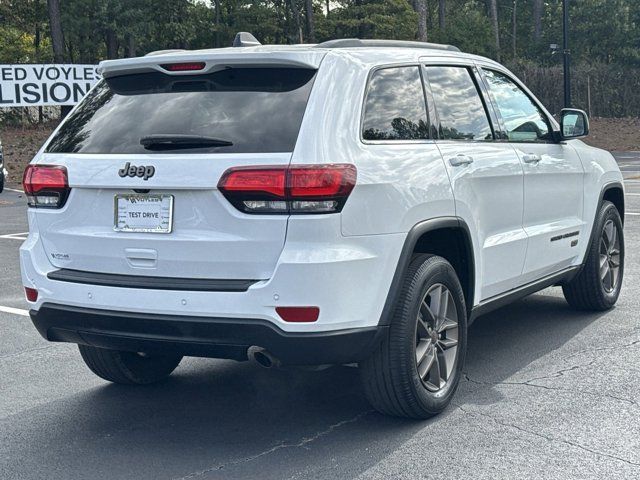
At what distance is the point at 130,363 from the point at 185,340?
51.9 inches

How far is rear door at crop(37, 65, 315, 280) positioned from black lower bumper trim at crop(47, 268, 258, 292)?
0.03 meters

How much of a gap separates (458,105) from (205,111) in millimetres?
1660

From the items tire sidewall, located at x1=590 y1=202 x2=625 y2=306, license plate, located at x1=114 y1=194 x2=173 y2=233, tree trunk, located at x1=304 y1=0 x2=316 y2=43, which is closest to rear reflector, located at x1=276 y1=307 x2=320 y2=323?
license plate, located at x1=114 y1=194 x2=173 y2=233

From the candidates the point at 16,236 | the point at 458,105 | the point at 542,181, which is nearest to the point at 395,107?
the point at 458,105

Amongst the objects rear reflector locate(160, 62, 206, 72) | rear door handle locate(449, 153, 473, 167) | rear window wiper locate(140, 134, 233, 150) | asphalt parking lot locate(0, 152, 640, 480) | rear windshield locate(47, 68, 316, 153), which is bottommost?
asphalt parking lot locate(0, 152, 640, 480)

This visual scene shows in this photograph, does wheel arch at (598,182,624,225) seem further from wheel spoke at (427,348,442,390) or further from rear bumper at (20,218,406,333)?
rear bumper at (20,218,406,333)

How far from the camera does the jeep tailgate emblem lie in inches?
178

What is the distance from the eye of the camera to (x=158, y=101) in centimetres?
477

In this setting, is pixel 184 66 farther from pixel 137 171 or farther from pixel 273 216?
pixel 273 216

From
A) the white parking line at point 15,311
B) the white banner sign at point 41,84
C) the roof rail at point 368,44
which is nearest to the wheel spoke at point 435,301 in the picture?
the roof rail at point 368,44

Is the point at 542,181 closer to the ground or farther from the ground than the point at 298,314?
farther from the ground

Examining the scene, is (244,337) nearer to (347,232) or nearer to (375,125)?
(347,232)

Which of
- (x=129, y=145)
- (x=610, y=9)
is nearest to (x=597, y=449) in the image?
(x=129, y=145)

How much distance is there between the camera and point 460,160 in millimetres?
5273
